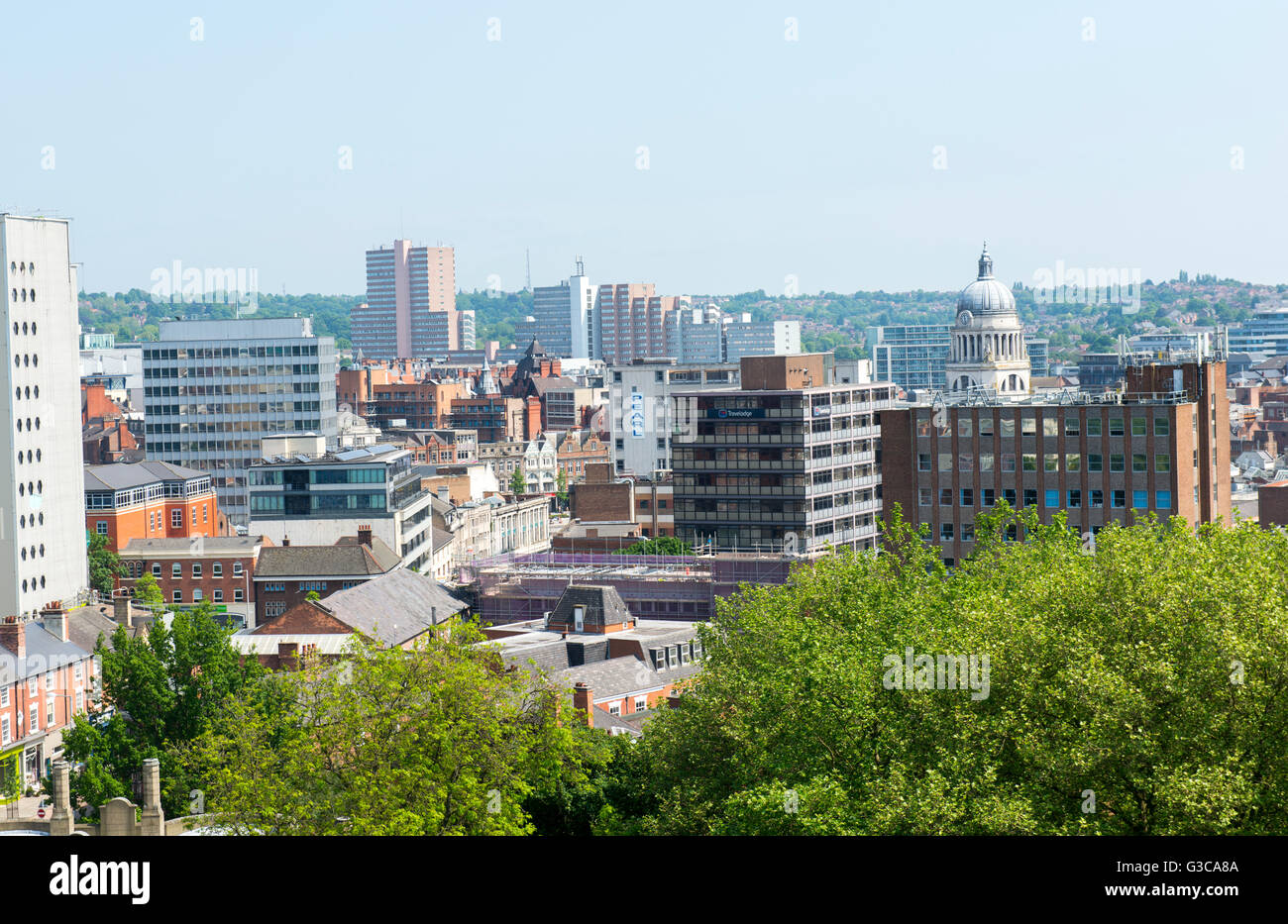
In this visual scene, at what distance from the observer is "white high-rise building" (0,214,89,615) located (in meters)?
98.8

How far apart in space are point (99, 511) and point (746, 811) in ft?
303

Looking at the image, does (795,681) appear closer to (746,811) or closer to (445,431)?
(746,811)

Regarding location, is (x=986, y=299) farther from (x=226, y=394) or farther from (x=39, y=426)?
(x=39, y=426)

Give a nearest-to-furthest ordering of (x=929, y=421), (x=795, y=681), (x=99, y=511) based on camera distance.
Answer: (x=795, y=681), (x=929, y=421), (x=99, y=511)

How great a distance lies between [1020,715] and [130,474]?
102 metres

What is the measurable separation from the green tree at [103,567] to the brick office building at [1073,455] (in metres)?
55.5

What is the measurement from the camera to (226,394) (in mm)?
154250

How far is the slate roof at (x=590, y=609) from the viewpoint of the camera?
75.2 metres

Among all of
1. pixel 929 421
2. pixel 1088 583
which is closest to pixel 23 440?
pixel 929 421

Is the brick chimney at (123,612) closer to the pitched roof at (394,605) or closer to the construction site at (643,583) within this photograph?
the pitched roof at (394,605)

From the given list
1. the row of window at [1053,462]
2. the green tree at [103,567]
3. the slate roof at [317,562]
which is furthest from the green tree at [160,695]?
the green tree at [103,567]

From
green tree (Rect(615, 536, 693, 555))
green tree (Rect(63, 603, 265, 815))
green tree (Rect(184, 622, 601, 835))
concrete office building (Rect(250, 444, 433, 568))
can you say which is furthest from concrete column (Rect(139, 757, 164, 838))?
concrete office building (Rect(250, 444, 433, 568))

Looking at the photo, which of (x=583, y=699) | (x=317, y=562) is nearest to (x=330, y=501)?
(x=317, y=562)
